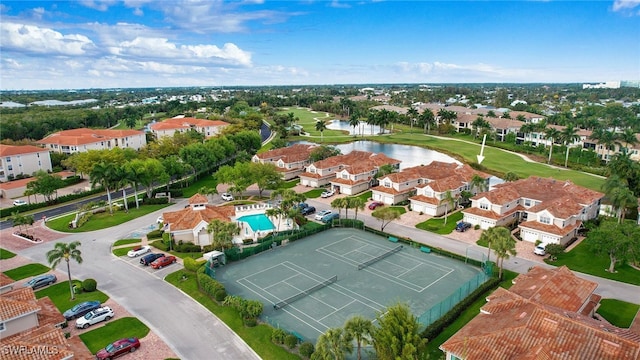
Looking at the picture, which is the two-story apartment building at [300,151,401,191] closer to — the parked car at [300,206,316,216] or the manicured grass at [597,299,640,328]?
the parked car at [300,206,316,216]

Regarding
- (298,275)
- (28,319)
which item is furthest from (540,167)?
(28,319)

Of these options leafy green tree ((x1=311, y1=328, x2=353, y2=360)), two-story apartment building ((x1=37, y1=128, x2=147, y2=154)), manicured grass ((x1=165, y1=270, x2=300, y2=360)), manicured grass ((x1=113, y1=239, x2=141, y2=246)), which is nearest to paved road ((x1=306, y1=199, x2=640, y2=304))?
manicured grass ((x1=165, y1=270, x2=300, y2=360))

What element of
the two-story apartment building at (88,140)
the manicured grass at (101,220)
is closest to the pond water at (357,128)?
the two-story apartment building at (88,140)

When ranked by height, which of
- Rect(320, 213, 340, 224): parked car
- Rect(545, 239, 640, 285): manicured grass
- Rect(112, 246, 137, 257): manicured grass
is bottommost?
Rect(112, 246, 137, 257): manicured grass

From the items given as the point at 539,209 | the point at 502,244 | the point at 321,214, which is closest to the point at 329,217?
the point at 321,214

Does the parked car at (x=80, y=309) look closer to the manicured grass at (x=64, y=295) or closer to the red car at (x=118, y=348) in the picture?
the manicured grass at (x=64, y=295)

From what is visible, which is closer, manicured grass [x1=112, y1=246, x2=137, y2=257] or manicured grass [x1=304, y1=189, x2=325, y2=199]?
manicured grass [x1=112, y1=246, x2=137, y2=257]
